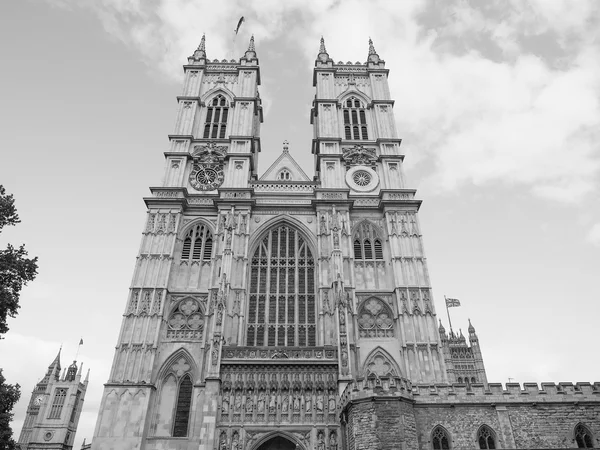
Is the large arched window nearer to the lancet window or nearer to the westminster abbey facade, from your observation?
the westminster abbey facade

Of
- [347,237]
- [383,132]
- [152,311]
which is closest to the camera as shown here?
[152,311]

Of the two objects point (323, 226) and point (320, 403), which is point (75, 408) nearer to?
point (323, 226)

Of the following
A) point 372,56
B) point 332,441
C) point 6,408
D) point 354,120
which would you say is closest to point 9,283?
point 6,408

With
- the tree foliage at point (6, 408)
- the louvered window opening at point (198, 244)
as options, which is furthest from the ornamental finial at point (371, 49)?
the tree foliage at point (6, 408)

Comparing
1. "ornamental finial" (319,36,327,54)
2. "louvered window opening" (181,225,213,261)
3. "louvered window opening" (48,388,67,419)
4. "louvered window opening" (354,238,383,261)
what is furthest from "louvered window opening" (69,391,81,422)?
"ornamental finial" (319,36,327,54)

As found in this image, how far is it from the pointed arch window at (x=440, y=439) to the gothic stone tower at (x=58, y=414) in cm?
5933

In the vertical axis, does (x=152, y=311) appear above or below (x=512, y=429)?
above

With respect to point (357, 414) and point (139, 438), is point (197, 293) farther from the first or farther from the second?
point (357, 414)

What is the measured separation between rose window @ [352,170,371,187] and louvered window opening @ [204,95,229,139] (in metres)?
10.2

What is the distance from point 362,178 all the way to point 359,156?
1858mm

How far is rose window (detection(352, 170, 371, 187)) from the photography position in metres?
32.0

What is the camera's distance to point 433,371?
23.9m

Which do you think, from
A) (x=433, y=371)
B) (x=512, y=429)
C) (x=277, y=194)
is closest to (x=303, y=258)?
(x=277, y=194)

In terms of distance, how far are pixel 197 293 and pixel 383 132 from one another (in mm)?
17715
